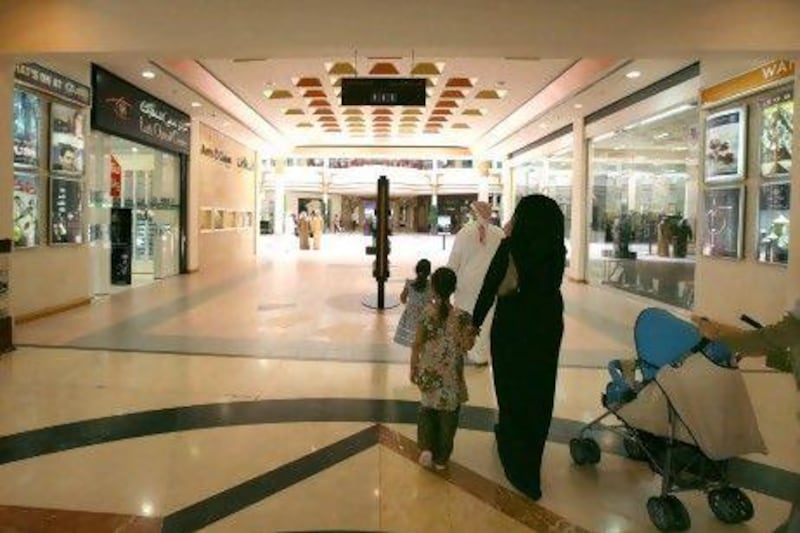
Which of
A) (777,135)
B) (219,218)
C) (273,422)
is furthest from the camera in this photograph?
(219,218)

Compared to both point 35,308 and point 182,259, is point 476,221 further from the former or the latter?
point 182,259

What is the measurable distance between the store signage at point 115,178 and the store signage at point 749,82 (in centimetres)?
909

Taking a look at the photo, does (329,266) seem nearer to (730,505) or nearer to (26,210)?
(26,210)

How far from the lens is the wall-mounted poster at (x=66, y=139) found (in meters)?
7.96

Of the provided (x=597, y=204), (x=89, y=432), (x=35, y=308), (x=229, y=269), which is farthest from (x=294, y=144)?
(x=89, y=432)

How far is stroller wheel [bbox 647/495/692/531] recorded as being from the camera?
273 centimetres

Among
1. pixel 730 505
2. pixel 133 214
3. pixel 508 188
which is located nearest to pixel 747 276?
pixel 730 505

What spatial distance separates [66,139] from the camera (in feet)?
27.1

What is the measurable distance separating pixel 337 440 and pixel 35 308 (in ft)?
18.4

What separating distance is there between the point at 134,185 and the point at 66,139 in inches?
168

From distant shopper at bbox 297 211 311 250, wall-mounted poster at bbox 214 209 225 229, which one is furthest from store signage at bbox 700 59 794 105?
distant shopper at bbox 297 211 311 250

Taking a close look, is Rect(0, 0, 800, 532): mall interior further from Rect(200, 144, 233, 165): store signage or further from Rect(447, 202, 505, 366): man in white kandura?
Rect(447, 202, 505, 366): man in white kandura

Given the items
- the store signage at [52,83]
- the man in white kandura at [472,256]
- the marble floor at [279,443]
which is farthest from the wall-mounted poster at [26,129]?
the man in white kandura at [472,256]

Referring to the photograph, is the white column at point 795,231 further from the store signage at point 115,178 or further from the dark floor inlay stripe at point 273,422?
the store signage at point 115,178
